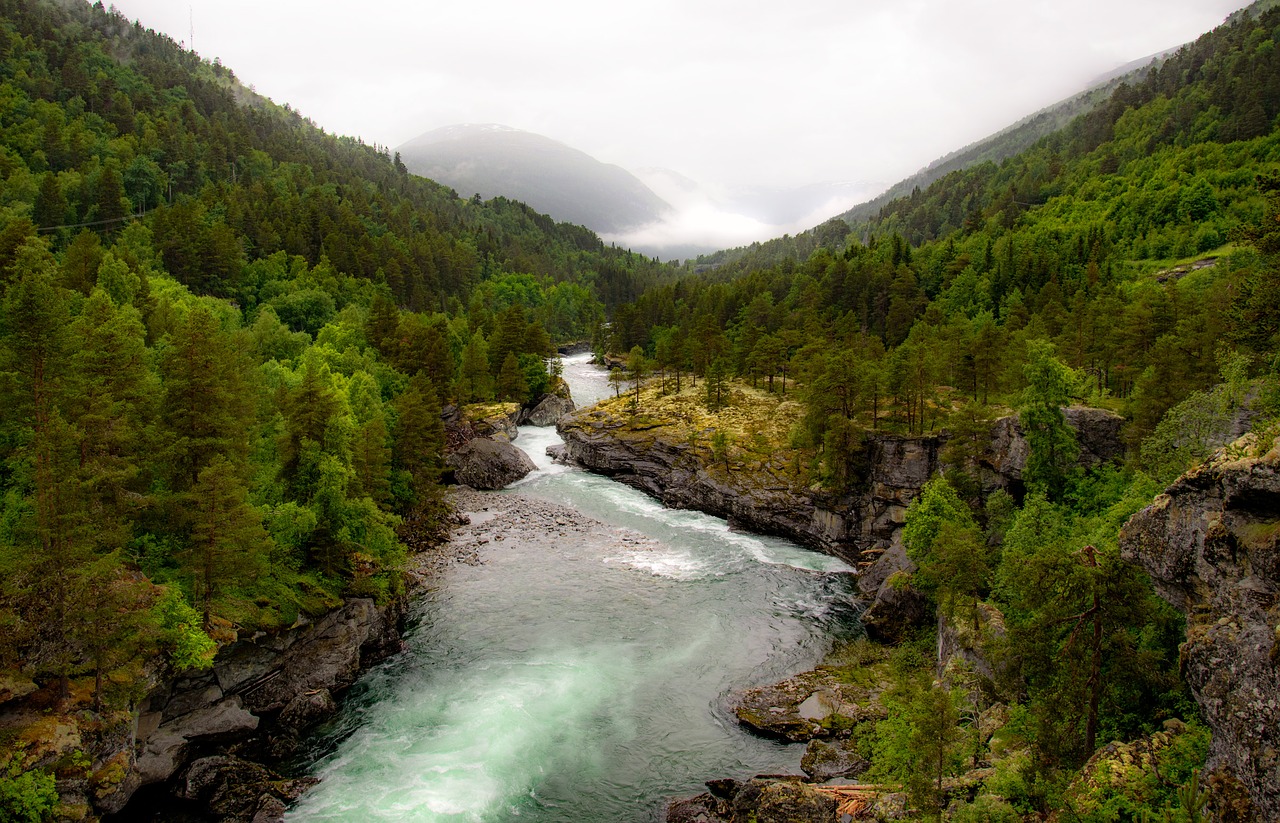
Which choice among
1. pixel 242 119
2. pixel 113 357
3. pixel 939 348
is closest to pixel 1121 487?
pixel 939 348

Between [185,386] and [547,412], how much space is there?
6509 cm

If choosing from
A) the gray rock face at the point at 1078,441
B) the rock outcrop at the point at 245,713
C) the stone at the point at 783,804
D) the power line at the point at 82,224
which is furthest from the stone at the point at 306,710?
the power line at the point at 82,224

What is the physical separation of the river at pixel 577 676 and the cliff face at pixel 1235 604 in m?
17.6

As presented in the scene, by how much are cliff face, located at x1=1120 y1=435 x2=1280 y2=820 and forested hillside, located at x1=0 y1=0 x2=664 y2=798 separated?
3332 cm

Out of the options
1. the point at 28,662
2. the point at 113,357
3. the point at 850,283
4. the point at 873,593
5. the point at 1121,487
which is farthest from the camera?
the point at 850,283

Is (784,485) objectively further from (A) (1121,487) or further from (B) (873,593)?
(A) (1121,487)

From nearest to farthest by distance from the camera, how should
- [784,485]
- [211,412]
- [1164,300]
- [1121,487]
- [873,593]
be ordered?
[211,412]
[1121,487]
[873,593]
[1164,300]
[784,485]

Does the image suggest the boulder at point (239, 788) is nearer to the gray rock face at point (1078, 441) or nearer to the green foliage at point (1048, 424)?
the green foliage at point (1048, 424)

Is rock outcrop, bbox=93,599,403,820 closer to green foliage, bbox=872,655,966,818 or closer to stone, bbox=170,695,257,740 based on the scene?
stone, bbox=170,695,257,740

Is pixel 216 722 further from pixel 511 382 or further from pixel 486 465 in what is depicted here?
pixel 511 382

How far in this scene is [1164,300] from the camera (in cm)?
5153

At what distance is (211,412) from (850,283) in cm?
10499

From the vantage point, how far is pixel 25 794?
65.0 feet

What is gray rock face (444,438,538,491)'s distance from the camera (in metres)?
69.8
